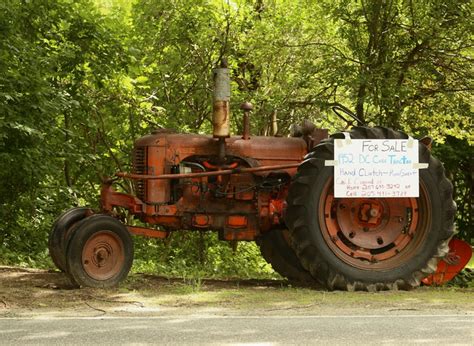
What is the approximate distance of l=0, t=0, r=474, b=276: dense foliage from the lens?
13.5m

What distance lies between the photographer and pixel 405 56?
14766 mm

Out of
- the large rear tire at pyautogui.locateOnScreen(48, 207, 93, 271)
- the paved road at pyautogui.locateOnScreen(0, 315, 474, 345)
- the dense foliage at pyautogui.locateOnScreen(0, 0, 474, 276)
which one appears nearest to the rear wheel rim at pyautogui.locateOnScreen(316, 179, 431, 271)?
the paved road at pyautogui.locateOnScreen(0, 315, 474, 345)

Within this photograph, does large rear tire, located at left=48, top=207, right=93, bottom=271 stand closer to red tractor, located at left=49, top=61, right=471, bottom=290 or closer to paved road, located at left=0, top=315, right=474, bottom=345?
red tractor, located at left=49, top=61, right=471, bottom=290

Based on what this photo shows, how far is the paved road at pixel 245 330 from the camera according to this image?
6734mm

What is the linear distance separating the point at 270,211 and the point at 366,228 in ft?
3.71

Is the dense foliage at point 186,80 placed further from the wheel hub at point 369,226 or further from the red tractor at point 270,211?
the wheel hub at point 369,226

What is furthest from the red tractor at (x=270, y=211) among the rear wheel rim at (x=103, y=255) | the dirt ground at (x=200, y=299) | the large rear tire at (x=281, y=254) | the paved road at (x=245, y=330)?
the paved road at (x=245, y=330)

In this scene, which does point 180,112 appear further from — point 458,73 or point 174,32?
point 458,73

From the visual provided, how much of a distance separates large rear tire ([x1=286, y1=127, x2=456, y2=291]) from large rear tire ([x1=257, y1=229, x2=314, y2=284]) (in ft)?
4.68

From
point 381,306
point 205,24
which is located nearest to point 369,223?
point 381,306

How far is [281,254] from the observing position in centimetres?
1214

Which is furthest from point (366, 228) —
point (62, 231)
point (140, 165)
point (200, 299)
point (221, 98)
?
point (62, 231)

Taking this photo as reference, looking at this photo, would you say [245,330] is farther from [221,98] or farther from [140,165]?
[140,165]

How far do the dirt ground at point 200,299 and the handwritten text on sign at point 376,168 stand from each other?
3.78ft
